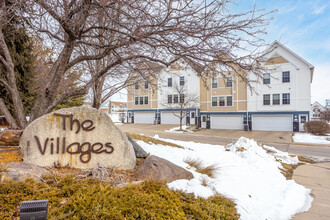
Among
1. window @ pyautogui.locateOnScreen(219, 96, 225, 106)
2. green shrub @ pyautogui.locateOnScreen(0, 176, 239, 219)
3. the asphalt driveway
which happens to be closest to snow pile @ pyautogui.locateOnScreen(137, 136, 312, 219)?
green shrub @ pyautogui.locateOnScreen(0, 176, 239, 219)

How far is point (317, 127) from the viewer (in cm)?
1788

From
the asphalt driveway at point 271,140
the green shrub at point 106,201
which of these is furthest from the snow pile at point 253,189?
the asphalt driveway at point 271,140

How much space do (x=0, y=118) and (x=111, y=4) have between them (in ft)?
33.7

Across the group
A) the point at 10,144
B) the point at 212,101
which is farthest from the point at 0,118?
the point at 212,101

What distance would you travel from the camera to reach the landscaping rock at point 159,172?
3549 millimetres

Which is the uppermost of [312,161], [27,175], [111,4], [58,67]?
[111,4]

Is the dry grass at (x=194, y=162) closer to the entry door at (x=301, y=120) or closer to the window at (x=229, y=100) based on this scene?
the window at (x=229, y=100)

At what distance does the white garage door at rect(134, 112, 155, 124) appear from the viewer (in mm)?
31250

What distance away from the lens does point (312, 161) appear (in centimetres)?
824

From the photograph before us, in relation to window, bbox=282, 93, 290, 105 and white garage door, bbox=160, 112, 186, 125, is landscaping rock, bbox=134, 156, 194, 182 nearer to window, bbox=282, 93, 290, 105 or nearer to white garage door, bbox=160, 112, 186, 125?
window, bbox=282, 93, 290, 105

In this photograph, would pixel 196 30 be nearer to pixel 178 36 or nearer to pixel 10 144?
pixel 178 36

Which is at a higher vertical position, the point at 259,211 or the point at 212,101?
the point at 212,101

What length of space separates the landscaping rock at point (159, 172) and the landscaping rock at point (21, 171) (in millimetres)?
1639

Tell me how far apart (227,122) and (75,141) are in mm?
24265
